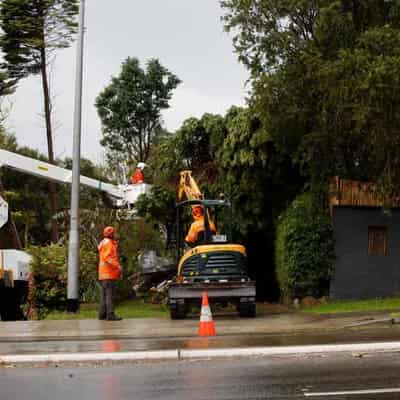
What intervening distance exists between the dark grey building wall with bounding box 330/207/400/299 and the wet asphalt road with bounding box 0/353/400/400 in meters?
10.9

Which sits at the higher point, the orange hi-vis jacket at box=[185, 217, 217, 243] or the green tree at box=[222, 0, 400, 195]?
the green tree at box=[222, 0, 400, 195]

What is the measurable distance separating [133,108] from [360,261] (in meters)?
36.8

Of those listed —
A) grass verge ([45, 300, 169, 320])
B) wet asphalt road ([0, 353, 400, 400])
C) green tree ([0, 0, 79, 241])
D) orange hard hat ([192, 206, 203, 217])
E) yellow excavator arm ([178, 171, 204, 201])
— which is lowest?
wet asphalt road ([0, 353, 400, 400])

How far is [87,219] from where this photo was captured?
25.6 metres

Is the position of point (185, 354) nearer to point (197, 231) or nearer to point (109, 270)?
point (109, 270)

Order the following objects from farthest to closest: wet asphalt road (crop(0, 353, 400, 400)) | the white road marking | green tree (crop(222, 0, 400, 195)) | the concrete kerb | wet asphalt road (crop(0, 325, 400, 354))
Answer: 1. green tree (crop(222, 0, 400, 195))
2. wet asphalt road (crop(0, 325, 400, 354))
3. the concrete kerb
4. wet asphalt road (crop(0, 353, 400, 400))
5. the white road marking

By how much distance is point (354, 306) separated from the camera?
19.9 meters

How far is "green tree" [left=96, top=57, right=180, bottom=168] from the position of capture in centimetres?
5666

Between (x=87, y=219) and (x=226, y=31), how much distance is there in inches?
295

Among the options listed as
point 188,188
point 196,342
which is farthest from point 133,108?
point 196,342

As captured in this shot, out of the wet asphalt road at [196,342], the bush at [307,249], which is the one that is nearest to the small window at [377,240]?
the bush at [307,249]

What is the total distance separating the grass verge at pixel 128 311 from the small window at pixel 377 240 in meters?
5.81

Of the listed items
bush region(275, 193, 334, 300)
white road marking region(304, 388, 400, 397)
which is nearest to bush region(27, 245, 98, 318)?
bush region(275, 193, 334, 300)

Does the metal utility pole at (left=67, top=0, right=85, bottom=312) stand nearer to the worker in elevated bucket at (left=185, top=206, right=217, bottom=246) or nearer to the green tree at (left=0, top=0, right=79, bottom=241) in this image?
the worker in elevated bucket at (left=185, top=206, right=217, bottom=246)
